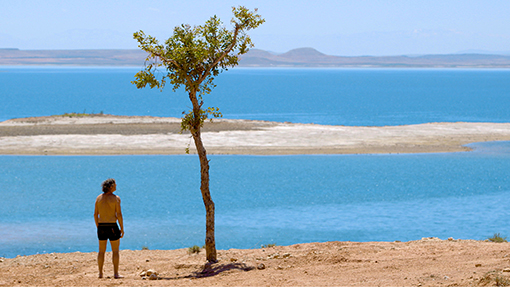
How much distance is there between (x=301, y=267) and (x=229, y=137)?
32.6 metres

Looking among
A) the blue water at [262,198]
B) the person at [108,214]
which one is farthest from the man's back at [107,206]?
the blue water at [262,198]

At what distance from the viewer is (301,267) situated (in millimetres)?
12688

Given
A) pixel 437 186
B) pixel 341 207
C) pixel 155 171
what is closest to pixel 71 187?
pixel 155 171

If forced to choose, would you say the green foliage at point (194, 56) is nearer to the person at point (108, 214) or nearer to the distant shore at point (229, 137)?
the person at point (108, 214)

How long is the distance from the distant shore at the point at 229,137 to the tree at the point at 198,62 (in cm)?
2646

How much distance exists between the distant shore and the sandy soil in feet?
83.6

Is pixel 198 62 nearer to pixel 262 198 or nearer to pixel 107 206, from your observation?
pixel 107 206

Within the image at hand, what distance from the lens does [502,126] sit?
53.3 meters

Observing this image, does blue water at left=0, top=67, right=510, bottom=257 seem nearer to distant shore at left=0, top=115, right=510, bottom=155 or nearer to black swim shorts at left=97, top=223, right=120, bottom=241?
distant shore at left=0, top=115, right=510, bottom=155

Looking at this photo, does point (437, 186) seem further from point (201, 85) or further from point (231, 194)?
point (201, 85)

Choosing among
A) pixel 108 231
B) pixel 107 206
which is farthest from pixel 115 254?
pixel 107 206

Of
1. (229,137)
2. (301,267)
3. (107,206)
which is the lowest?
(229,137)

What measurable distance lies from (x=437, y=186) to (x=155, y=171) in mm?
15437

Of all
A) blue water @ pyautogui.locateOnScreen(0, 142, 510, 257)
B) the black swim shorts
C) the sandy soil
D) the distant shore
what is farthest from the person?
the distant shore
